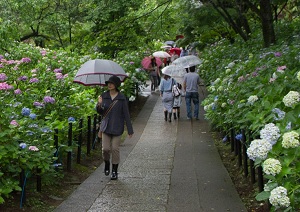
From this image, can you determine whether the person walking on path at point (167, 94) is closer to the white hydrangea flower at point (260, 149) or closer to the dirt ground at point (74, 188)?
the dirt ground at point (74, 188)

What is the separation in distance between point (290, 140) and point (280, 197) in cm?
46

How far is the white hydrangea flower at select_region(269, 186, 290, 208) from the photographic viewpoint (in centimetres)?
350

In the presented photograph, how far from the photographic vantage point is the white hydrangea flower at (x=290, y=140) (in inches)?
147

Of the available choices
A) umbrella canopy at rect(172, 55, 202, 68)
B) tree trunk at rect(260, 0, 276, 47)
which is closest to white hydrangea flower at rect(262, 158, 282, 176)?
tree trunk at rect(260, 0, 276, 47)

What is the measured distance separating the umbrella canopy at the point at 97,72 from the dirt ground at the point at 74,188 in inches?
53.9

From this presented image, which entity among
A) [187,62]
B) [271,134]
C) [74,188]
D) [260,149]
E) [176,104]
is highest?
[187,62]

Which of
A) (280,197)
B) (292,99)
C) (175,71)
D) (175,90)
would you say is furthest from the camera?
(175,71)

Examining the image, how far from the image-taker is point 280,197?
11.5 feet

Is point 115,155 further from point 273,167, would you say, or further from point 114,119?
point 273,167

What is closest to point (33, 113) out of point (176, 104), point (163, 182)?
point (163, 182)

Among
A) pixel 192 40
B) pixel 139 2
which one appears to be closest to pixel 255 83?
pixel 139 2

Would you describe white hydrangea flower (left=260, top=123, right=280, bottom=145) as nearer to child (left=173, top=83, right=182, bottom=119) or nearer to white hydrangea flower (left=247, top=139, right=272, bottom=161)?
white hydrangea flower (left=247, top=139, right=272, bottom=161)

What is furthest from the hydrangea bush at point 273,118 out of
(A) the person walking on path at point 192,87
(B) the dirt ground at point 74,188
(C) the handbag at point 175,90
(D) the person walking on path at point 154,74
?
(D) the person walking on path at point 154,74

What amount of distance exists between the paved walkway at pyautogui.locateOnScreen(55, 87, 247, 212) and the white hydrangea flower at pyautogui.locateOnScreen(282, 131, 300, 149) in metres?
2.20
